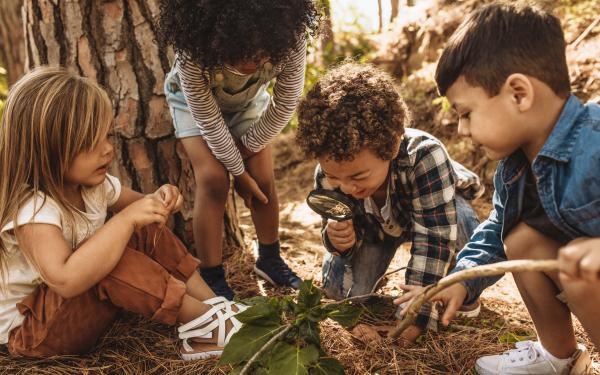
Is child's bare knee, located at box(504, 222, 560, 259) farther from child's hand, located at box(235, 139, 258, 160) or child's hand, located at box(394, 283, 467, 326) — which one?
child's hand, located at box(235, 139, 258, 160)

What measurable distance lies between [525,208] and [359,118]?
683 mm

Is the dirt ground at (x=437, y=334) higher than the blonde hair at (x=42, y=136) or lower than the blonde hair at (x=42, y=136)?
lower

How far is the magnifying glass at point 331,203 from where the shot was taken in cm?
230

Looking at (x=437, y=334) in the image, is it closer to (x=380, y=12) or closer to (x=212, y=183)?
(x=212, y=183)

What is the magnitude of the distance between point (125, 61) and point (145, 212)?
3.41ft

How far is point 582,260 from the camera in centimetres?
122

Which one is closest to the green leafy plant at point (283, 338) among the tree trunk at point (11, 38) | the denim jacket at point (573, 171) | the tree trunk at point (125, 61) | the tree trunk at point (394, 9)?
the denim jacket at point (573, 171)

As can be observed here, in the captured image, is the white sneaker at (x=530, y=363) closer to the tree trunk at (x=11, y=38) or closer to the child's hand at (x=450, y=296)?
the child's hand at (x=450, y=296)

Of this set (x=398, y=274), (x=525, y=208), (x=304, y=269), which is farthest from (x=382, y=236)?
(x=525, y=208)

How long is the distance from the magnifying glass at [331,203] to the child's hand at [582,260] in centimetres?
117

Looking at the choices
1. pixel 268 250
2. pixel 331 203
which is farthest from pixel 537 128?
pixel 268 250

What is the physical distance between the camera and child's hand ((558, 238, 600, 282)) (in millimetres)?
1209

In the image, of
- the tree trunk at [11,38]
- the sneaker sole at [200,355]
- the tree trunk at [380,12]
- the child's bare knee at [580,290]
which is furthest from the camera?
the tree trunk at [380,12]

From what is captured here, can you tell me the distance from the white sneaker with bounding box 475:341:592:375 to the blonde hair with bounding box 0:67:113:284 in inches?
65.8
